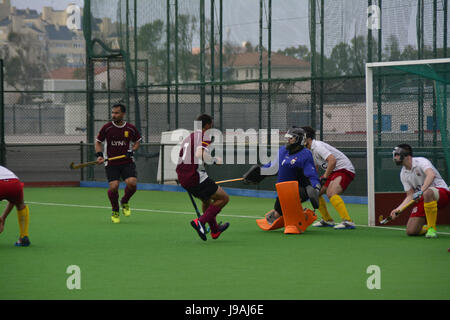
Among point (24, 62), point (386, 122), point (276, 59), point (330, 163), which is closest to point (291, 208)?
point (330, 163)

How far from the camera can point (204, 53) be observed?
23.5 metres

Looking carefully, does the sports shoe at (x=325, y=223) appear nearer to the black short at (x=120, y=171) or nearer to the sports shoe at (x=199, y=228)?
the sports shoe at (x=199, y=228)

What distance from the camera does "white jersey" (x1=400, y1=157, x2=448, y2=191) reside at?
1201 centimetres

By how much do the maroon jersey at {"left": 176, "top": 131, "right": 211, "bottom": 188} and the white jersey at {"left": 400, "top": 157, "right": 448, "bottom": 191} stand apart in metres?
3.14

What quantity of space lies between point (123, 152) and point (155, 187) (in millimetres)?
8017

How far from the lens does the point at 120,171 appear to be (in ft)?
47.6

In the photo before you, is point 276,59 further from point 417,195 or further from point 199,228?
point 199,228

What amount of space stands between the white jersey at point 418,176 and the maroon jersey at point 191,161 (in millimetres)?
3138

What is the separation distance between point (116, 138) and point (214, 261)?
217 inches

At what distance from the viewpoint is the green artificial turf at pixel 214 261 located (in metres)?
7.44

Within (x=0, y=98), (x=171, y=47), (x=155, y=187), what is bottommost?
(x=155, y=187)
